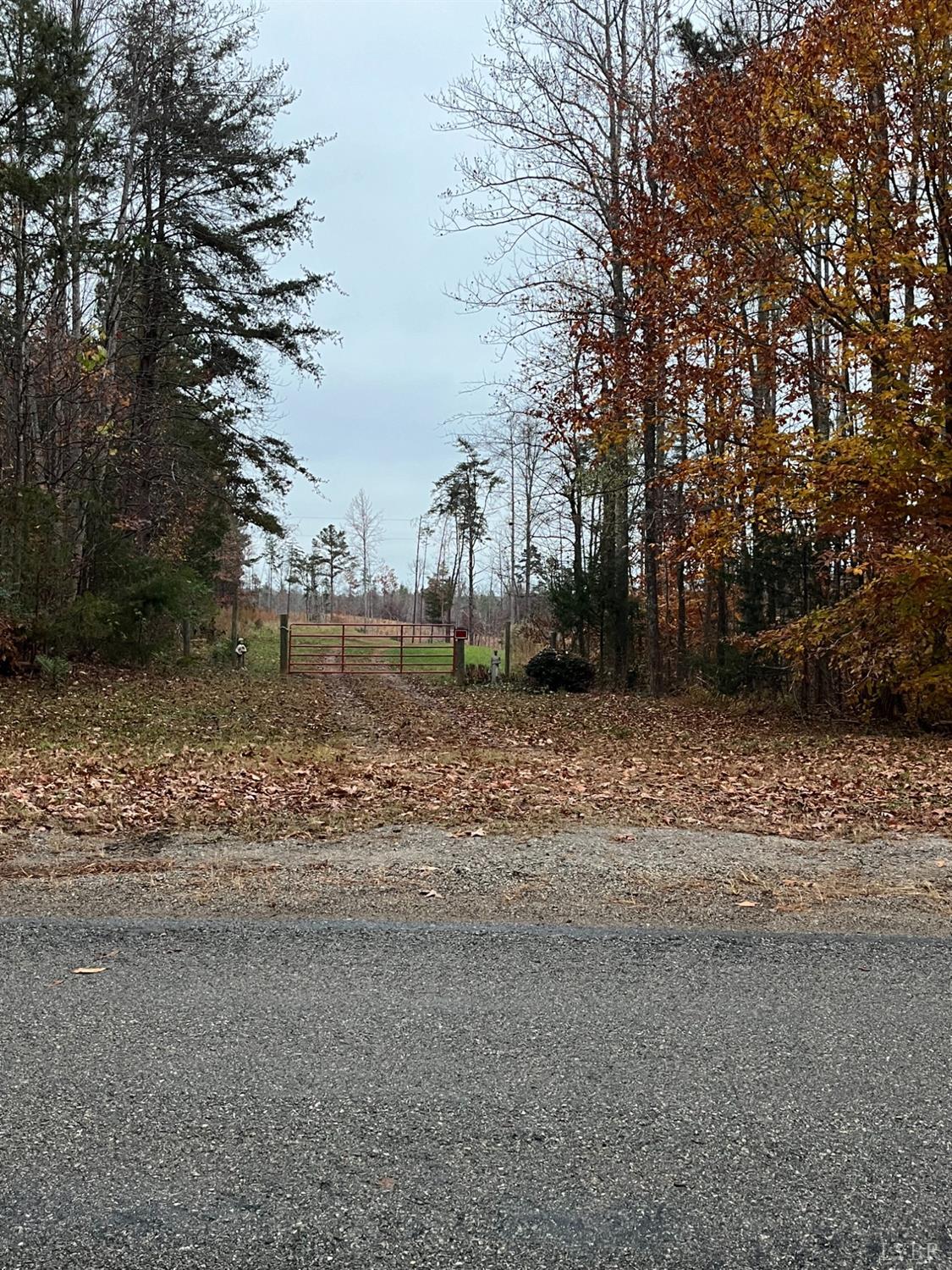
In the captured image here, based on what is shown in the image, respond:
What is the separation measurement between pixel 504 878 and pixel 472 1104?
2387mm

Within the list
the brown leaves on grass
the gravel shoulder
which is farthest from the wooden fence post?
the gravel shoulder

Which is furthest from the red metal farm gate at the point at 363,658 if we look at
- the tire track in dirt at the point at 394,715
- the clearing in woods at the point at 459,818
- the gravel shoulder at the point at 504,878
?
the gravel shoulder at the point at 504,878

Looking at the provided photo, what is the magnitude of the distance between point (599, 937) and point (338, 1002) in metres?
1.30

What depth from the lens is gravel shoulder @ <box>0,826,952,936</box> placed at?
4.30 m

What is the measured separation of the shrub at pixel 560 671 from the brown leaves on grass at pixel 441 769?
425 cm

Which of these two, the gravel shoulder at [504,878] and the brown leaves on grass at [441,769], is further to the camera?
the brown leaves on grass at [441,769]

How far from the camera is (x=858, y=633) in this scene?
13.0 metres

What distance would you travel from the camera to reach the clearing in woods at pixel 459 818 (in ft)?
15.2

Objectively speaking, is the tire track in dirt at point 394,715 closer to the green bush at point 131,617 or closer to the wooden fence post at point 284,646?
the wooden fence post at point 284,646

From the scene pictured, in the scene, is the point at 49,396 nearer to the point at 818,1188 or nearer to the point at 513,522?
the point at 818,1188

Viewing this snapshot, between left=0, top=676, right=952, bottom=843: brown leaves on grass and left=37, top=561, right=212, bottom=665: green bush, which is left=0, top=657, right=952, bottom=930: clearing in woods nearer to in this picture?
left=0, top=676, right=952, bottom=843: brown leaves on grass

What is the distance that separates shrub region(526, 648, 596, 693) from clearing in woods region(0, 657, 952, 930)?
7.20 meters

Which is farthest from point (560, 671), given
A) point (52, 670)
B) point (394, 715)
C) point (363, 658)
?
point (52, 670)

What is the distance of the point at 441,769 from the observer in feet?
29.3
